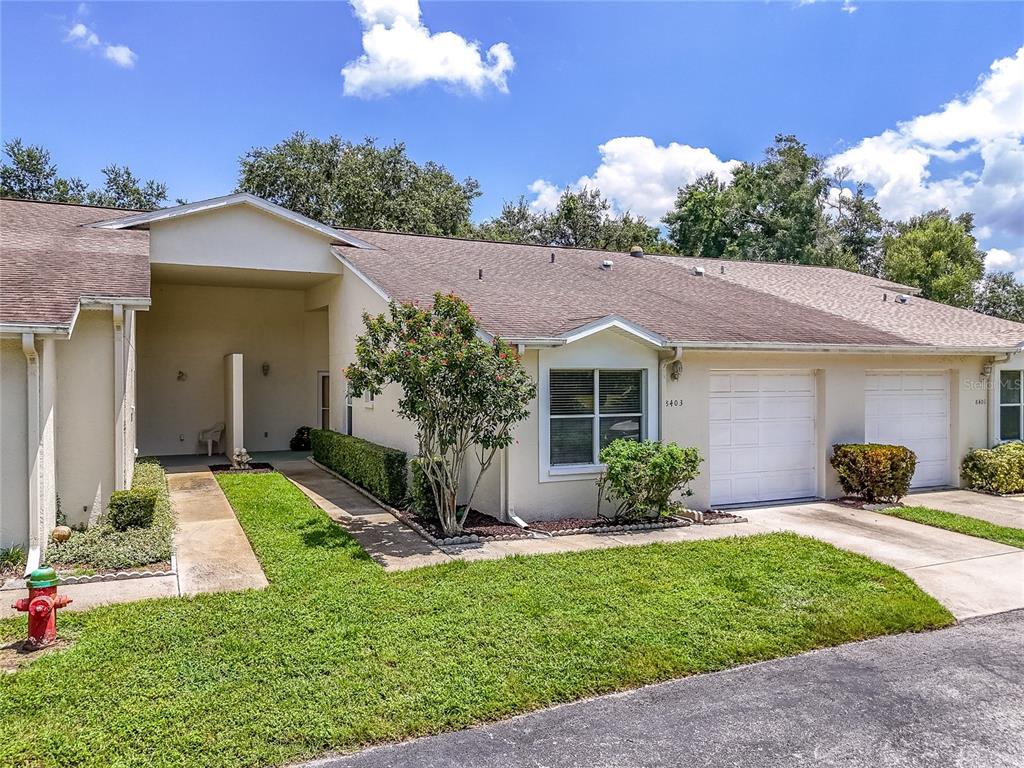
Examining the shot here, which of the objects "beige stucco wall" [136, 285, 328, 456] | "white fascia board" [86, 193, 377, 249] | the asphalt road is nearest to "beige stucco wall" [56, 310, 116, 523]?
"white fascia board" [86, 193, 377, 249]

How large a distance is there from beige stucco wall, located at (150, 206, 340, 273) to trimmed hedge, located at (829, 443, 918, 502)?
451 inches

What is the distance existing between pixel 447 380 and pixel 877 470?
7850 millimetres

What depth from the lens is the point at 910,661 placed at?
217 inches

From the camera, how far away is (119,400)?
9.22 meters

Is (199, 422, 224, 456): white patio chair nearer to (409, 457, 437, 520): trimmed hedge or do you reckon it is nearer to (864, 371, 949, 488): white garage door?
A: (409, 457, 437, 520): trimmed hedge

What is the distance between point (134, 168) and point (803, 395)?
35.4 metres

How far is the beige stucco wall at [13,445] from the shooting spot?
7297mm

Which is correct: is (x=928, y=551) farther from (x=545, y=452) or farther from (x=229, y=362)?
(x=229, y=362)

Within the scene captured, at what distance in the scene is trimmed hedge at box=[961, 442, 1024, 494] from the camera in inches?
510

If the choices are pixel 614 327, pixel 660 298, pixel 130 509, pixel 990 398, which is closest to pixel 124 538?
pixel 130 509

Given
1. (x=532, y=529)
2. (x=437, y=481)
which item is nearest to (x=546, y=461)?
(x=532, y=529)

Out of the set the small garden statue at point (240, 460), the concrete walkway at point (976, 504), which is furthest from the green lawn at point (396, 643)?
the small garden statue at point (240, 460)

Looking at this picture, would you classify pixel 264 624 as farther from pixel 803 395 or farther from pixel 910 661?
pixel 803 395

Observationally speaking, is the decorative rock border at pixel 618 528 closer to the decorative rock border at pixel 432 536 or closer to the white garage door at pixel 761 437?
the decorative rock border at pixel 432 536
